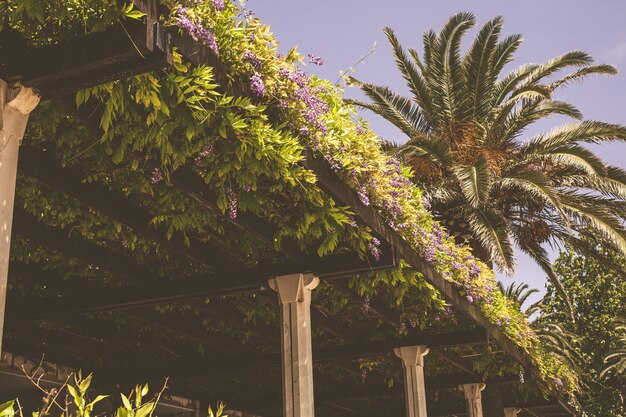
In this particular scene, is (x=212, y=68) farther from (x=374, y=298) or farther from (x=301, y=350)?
(x=374, y=298)

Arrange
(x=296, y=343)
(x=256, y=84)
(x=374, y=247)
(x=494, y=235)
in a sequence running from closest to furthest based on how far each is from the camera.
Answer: (x=256, y=84)
(x=374, y=247)
(x=296, y=343)
(x=494, y=235)

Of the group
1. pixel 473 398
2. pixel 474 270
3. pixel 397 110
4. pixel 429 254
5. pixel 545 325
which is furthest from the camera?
pixel 545 325

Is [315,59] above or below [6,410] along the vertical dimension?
above

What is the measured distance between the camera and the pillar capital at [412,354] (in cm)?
1368

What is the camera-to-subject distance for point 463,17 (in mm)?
18078

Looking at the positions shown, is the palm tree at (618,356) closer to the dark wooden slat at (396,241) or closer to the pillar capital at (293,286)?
the dark wooden slat at (396,241)

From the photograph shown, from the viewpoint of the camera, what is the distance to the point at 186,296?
10148 millimetres

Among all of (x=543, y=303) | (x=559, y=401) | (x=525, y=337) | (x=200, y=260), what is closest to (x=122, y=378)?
(x=200, y=260)

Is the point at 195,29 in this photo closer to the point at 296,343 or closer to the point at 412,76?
the point at 296,343

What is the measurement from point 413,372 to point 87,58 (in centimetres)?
981

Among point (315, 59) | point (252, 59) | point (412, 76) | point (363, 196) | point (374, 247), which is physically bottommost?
point (374, 247)

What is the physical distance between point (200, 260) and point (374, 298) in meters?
3.47

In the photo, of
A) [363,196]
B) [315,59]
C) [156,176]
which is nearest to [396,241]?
[363,196]

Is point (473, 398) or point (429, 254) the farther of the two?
point (473, 398)
